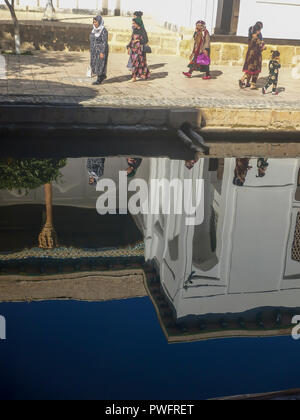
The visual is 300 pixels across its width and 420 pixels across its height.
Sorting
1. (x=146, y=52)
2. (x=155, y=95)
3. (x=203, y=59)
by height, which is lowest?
(x=155, y=95)

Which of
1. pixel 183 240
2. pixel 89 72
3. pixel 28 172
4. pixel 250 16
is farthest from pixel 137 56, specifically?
pixel 183 240

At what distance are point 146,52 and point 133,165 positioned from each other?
14.0 ft

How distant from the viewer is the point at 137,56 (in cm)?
A: 1128

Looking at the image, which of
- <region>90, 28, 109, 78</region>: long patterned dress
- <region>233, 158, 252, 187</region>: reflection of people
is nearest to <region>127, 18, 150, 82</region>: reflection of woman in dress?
<region>90, 28, 109, 78</region>: long patterned dress

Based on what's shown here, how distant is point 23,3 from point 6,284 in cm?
1908

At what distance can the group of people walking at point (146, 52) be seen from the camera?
10758 millimetres

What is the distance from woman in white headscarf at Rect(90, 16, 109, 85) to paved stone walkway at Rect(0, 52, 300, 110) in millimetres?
282

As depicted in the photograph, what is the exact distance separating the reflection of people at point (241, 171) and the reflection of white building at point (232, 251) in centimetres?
19

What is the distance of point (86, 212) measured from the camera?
620 centimetres

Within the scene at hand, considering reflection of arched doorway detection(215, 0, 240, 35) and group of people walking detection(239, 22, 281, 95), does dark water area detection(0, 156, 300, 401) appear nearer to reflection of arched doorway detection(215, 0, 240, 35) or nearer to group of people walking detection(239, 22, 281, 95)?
group of people walking detection(239, 22, 281, 95)

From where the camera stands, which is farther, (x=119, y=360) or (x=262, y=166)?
(x=262, y=166)
